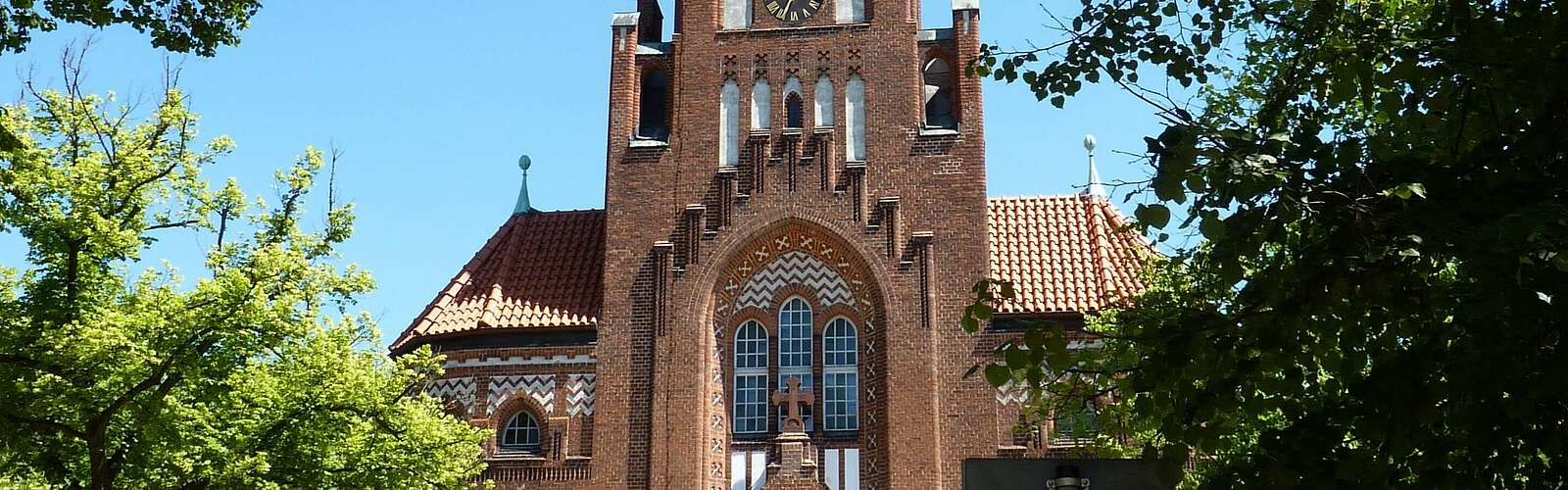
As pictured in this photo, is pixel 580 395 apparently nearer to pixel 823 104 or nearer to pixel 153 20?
pixel 823 104

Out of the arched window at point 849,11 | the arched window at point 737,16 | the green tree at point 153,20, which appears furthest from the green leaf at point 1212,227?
the arched window at point 737,16

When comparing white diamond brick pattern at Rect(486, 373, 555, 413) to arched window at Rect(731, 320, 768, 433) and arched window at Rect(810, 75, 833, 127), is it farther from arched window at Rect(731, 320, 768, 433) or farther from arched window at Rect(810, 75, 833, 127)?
arched window at Rect(810, 75, 833, 127)

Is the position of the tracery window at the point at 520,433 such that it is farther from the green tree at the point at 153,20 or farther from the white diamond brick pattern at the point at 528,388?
the green tree at the point at 153,20

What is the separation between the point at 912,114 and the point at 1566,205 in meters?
22.0

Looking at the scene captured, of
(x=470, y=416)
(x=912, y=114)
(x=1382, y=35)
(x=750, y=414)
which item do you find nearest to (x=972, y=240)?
(x=912, y=114)

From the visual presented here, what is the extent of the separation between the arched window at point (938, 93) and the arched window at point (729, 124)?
352 cm

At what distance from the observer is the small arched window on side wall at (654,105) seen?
99.3 ft

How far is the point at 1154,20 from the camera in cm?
1011

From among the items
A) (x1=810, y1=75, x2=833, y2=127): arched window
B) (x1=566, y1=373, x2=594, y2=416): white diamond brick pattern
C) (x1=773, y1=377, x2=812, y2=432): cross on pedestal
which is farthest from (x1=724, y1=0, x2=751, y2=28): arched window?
(x1=566, y1=373, x2=594, y2=416): white diamond brick pattern

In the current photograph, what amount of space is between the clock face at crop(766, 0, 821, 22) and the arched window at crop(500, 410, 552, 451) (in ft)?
28.6

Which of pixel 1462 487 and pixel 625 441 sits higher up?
pixel 625 441

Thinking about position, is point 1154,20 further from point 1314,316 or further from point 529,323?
point 529,323

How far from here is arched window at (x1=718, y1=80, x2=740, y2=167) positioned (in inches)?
1159

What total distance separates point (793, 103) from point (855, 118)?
121cm
